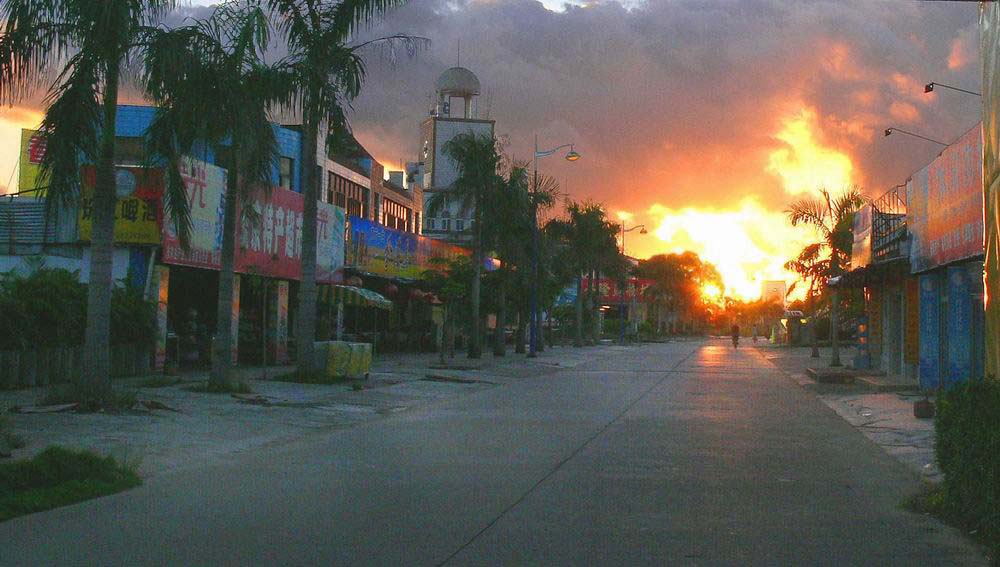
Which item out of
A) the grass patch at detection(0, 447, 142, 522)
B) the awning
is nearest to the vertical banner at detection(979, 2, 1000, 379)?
the grass patch at detection(0, 447, 142, 522)

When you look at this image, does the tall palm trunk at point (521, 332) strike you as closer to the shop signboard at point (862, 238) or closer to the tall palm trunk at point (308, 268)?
the shop signboard at point (862, 238)

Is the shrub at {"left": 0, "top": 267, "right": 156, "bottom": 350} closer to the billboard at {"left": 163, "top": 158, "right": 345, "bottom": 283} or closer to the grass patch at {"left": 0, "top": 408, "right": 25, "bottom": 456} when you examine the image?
the billboard at {"left": 163, "top": 158, "right": 345, "bottom": 283}

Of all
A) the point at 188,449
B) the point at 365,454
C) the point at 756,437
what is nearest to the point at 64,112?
the point at 188,449

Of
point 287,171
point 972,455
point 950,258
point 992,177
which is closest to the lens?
point 972,455

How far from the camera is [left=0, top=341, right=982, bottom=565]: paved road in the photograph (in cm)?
760

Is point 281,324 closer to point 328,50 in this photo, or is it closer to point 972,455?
point 328,50

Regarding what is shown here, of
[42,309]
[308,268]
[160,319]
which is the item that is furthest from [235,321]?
[42,309]

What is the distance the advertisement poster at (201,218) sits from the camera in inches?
1018

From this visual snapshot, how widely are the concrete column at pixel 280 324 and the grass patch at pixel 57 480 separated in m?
22.3

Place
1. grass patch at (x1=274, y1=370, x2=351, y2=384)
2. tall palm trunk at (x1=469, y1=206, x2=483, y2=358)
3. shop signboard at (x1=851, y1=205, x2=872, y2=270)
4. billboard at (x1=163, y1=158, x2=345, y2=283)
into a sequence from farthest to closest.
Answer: tall palm trunk at (x1=469, y1=206, x2=483, y2=358) < shop signboard at (x1=851, y1=205, x2=872, y2=270) < billboard at (x1=163, y1=158, x2=345, y2=283) < grass patch at (x1=274, y1=370, x2=351, y2=384)

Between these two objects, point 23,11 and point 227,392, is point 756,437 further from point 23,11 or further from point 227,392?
point 23,11

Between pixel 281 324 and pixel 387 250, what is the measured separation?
34.6 ft

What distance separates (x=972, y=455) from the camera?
26.3 feet

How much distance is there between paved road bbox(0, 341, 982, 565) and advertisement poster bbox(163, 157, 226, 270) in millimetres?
11292
